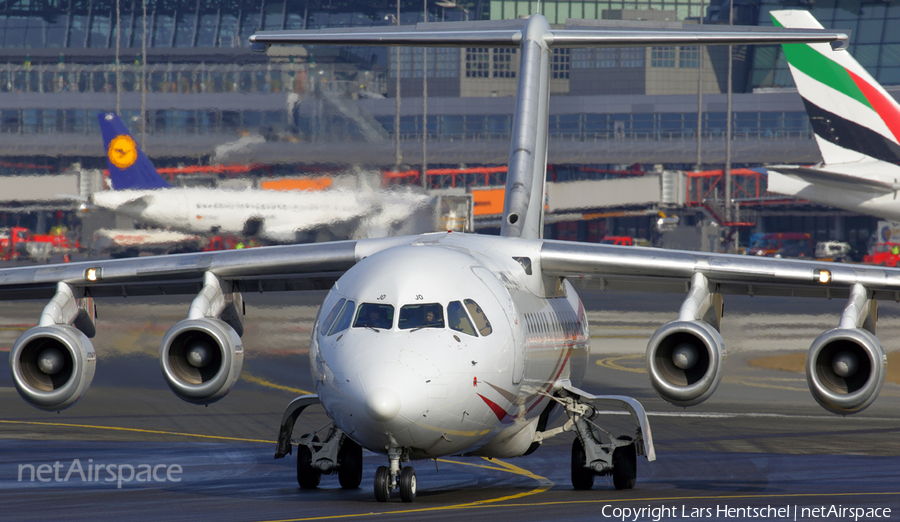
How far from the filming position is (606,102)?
7862 cm

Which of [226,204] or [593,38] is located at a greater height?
[593,38]

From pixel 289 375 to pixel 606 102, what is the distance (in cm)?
5432

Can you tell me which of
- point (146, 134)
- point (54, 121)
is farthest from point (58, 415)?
point (54, 121)

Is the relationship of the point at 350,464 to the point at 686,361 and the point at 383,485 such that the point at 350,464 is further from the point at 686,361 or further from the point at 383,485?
the point at 686,361

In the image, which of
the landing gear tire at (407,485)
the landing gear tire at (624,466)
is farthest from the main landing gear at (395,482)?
the landing gear tire at (624,466)

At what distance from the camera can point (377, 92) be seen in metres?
61.7

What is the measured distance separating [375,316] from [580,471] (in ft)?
13.9

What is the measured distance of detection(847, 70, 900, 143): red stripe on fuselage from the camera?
110ft

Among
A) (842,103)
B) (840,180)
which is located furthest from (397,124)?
(840,180)

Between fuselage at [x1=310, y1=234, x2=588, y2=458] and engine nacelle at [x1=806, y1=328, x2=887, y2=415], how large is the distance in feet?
10.8

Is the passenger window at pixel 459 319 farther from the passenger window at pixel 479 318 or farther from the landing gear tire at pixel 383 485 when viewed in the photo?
the landing gear tire at pixel 383 485

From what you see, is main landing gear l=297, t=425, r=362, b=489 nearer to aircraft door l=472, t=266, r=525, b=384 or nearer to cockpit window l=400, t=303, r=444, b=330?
aircraft door l=472, t=266, r=525, b=384

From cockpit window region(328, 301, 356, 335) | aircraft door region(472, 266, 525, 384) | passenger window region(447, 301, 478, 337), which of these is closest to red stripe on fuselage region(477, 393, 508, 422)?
aircraft door region(472, 266, 525, 384)

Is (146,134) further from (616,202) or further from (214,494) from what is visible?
(214,494)
